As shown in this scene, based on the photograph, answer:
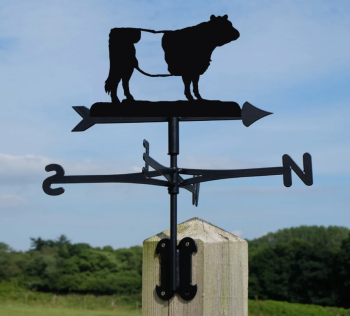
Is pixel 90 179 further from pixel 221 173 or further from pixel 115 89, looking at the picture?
pixel 221 173

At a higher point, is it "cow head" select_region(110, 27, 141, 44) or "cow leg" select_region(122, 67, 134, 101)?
"cow head" select_region(110, 27, 141, 44)

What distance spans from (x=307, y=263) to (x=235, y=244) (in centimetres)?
2221

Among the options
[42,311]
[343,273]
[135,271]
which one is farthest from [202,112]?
[343,273]

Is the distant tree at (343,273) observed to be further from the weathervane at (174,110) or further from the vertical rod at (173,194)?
the vertical rod at (173,194)

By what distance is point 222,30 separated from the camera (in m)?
1.96

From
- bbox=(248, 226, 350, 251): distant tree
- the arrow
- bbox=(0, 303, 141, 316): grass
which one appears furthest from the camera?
bbox=(248, 226, 350, 251): distant tree

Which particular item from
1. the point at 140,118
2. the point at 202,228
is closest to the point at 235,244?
the point at 202,228

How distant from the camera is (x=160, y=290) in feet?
5.29

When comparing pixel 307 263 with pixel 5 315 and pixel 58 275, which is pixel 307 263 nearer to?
pixel 58 275

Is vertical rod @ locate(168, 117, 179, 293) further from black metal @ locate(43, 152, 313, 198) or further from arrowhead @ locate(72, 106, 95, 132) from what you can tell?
arrowhead @ locate(72, 106, 95, 132)

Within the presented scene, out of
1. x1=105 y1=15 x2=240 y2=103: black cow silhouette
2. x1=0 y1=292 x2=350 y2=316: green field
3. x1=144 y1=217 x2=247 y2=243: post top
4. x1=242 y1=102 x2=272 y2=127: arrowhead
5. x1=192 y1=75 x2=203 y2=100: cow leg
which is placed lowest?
x1=0 y1=292 x2=350 y2=316: green field

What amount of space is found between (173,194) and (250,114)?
50 cm

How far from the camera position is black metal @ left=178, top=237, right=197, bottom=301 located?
1.56m

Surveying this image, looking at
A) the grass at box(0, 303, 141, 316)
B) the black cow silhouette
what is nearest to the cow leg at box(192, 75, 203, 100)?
the black cow silhouette
